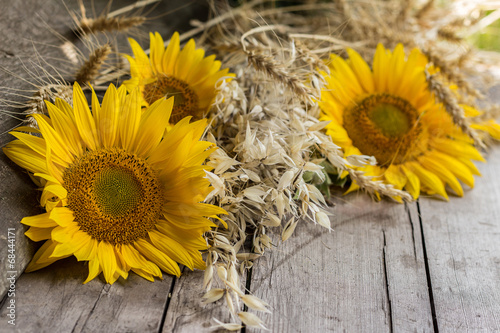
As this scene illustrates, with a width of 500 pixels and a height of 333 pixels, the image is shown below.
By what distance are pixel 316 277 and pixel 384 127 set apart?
1.48 ft

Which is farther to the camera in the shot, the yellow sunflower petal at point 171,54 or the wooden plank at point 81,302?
the yellow sunflower petal at point 171,54

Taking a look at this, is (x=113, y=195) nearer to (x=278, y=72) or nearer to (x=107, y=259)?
(x=107, y=259)

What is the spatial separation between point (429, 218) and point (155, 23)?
35.5 inches

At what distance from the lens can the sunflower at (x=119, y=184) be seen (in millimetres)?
806

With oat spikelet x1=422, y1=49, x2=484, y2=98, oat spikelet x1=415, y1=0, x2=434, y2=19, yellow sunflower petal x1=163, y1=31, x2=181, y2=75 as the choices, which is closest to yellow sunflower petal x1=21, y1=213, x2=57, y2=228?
yellow sunflower petal x1=163, y1=31, x2=181, y2=75

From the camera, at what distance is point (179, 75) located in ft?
3.52

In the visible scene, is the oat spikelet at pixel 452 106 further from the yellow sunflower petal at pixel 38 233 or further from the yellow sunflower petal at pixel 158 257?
the yellow sunflower petal at pixel 38 233

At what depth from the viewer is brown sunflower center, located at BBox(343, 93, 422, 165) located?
45.0 inches

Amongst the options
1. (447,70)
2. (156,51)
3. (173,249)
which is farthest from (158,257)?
(447,70)

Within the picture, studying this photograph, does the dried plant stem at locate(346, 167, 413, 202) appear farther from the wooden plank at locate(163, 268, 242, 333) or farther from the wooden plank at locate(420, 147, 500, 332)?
the wooden plank at locate(163, 268, 242, 333)

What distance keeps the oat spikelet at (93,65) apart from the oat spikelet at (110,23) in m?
0.11

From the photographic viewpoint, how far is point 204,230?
33.3 inches

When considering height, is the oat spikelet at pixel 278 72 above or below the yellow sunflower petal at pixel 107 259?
above

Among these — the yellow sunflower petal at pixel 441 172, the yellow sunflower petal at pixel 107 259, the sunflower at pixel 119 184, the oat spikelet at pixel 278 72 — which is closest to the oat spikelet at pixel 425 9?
the yellow sunflower petal at pixel 441 172
